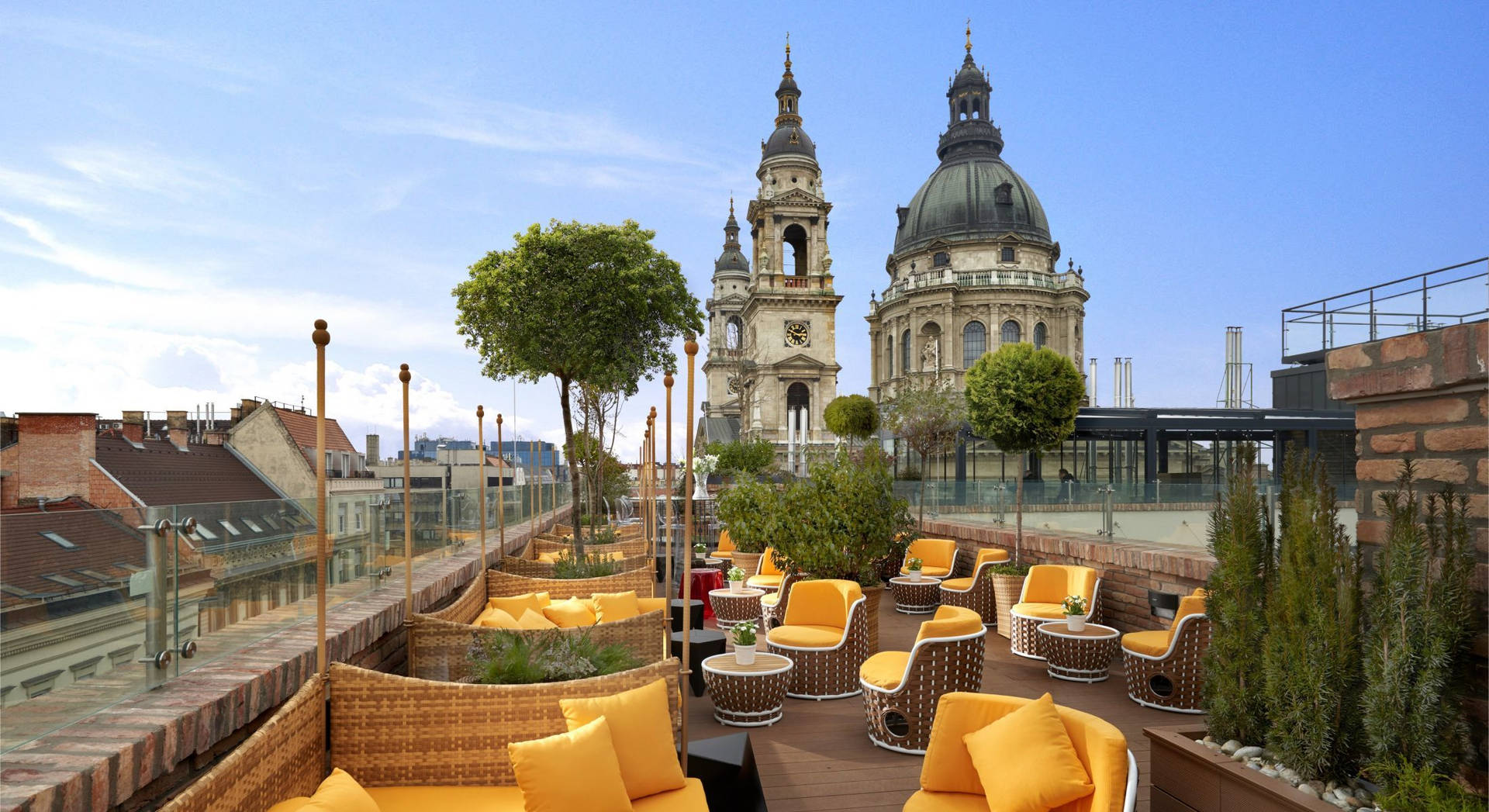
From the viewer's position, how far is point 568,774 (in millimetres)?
→ 3268

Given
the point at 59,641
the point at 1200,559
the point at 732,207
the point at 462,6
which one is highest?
the point at 732,207

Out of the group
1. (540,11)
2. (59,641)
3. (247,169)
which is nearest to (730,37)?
(540,11)

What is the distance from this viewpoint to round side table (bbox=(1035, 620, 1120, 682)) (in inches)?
279

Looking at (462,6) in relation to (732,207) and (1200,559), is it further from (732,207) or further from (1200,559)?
(732,207)

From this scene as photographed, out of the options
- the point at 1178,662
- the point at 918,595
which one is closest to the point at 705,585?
the point at 918,595

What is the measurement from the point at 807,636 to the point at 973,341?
158 feet

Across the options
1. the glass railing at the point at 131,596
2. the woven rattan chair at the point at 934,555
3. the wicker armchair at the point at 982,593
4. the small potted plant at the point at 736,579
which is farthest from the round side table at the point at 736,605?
the glass railing at the point at 131,596

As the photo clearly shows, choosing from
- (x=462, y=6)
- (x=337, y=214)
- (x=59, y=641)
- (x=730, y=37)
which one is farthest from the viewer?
(x=730, y=37)

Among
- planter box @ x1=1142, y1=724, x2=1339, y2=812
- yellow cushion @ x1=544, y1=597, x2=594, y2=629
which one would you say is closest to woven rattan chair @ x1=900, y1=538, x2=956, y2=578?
yellow cushion @ x1=544, y1=597, x2=594, y2=629

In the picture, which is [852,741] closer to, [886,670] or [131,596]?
[886,670]

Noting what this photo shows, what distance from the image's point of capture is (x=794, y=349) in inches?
1980

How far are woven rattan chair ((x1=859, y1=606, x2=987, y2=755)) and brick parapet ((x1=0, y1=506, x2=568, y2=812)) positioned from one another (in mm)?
3169

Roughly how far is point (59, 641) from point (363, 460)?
43.2 metres

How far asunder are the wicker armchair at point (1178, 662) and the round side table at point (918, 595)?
4178mm
